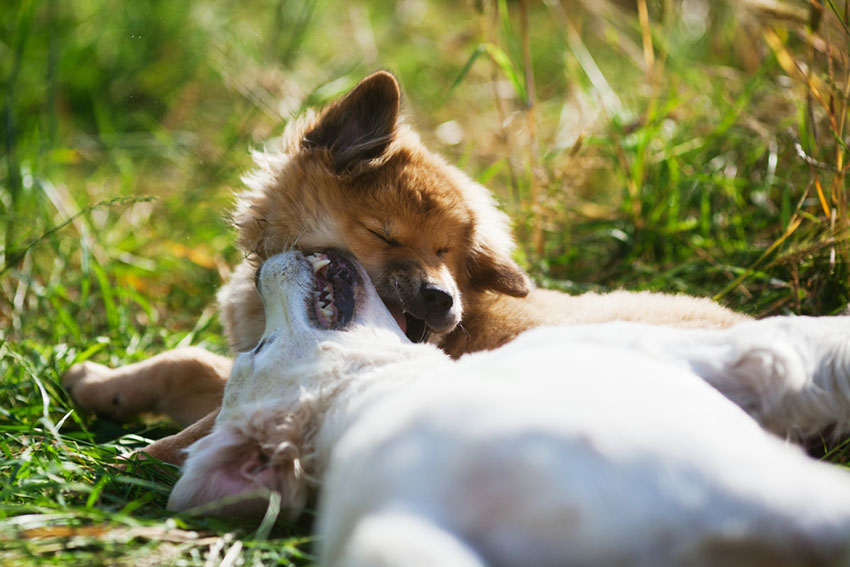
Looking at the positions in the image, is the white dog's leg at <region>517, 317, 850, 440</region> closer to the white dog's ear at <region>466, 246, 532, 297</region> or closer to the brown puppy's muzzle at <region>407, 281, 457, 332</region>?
the brown puppy's muzzle at <region>407, 281, 457, 332</region>

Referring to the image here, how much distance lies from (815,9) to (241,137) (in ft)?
10.1

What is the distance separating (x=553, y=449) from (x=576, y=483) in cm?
7

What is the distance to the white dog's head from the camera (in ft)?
6.04

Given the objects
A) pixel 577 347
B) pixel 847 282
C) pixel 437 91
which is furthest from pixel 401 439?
pixel 437 91

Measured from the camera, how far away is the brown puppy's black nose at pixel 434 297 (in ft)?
8.86

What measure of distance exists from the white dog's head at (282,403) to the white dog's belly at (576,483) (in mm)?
295

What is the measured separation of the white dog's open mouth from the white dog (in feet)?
0.46

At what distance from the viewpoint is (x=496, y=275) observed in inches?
121

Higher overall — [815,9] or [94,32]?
[94,32]

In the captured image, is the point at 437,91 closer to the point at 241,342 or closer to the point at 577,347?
the point at 241,342

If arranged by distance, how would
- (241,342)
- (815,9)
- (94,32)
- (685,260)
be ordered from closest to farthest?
(241,342), (815,9), (685,260), (94,32)

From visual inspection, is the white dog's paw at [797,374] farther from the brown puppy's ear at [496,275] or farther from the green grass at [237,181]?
the brown puppy's ear at [496,275]

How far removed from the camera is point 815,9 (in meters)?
3.25

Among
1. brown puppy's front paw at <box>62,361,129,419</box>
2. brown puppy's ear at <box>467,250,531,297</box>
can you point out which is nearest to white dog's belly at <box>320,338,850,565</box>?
brown puppy's ear at <box>467,250,531,297</box>
